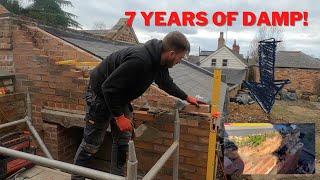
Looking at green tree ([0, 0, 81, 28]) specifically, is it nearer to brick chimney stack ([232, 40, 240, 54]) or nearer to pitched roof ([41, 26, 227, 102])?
pitched roof ([41, 26, 227, 102])

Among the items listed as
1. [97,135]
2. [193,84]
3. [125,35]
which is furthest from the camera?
[125,35]

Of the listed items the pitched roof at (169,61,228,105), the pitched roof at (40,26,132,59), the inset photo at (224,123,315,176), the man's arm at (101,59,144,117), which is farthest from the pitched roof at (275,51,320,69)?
the man's arm at (101,59,144,117)

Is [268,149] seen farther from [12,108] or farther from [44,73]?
[12,108]

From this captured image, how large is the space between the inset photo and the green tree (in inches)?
552

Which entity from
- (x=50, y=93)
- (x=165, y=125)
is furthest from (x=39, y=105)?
(x=165, y=125)

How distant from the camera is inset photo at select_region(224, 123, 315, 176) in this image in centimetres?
539

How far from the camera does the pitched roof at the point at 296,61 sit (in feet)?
105

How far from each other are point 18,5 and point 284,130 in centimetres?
1660

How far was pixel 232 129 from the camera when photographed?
5.62 m

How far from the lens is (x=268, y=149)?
5.71m

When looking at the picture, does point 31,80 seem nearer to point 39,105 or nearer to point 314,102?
point 39,105

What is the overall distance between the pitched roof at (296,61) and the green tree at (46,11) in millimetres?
23612

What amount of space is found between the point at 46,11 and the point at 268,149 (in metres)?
16.6

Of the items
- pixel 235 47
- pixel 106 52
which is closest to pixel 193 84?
pixel 106 52
